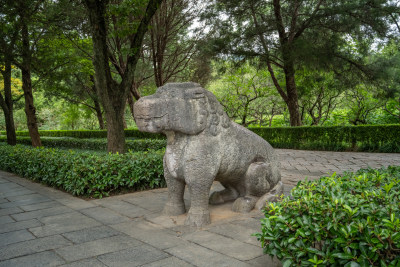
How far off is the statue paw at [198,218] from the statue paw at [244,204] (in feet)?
1.68

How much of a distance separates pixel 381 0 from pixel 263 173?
9220mm

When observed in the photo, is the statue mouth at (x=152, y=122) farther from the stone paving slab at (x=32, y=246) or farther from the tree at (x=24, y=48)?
Answer: the tree at (x=24, y=48)

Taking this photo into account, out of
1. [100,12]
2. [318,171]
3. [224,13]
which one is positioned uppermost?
[224,13]

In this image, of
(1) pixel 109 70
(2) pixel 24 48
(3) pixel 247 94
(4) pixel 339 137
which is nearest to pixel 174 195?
(1) pixel 109 70

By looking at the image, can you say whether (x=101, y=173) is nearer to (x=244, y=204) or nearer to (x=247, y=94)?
(x=244, y=204)

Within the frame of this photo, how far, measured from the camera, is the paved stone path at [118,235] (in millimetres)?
2680

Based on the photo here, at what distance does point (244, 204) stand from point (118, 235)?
4.74 feet

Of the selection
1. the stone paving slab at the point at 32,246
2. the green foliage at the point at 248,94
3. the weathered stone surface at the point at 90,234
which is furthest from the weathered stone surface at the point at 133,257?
the green foliage at the point at 248,94

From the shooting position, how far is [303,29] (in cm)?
1165

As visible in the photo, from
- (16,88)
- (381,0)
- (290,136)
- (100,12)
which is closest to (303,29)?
(381,0)

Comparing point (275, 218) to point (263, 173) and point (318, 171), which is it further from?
point (318, 171)

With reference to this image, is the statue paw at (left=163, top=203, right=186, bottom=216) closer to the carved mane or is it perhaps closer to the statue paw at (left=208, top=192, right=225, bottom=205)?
the statue paw at (left=208, top=192, right=225, bottom=205)

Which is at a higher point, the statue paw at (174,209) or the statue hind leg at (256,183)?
the statue hind leg at (256,183)

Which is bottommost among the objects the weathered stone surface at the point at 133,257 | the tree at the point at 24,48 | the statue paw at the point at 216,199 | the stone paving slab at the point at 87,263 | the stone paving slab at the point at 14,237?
the weathered stone surface at the point at 133,257
